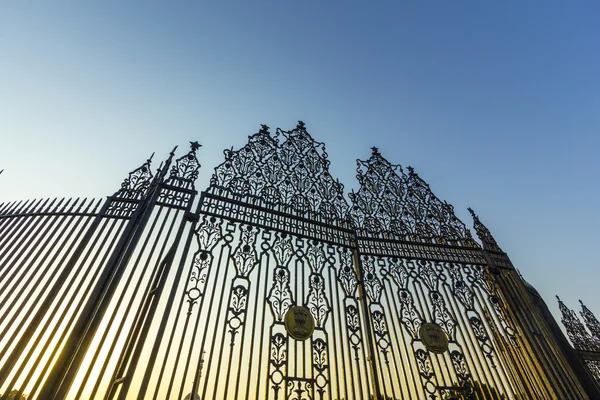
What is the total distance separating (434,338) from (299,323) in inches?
86.9

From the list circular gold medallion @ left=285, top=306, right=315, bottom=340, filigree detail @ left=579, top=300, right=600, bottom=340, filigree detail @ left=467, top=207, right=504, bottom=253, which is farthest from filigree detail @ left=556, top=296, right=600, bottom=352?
circular gold medallion @ left=285, top=306, right=315, bottom=340

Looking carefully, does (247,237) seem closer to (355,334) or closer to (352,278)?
(352,278)

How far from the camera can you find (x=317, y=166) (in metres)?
6.34

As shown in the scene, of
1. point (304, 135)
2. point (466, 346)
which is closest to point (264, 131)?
point (304, 135)

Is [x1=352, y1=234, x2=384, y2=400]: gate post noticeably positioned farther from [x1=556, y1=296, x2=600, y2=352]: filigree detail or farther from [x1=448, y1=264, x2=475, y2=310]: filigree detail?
[x1=556, y1=296, x2=600, y2=352]: filigree detail

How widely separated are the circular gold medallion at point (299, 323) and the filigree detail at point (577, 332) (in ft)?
39.6

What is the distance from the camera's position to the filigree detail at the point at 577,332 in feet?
36.2

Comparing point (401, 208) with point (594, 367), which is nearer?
point (401, 208)

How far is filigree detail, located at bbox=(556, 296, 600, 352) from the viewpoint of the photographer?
11.0m

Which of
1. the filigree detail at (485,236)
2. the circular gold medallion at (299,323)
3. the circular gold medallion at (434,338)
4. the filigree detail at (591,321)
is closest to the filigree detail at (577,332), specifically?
the filigree detail at (591,321)

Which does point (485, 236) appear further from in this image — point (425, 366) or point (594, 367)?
point (594, 367)

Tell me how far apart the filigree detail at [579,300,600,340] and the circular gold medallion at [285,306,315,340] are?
1365cm

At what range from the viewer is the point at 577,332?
11453mm

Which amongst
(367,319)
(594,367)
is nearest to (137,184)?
(367,319)
